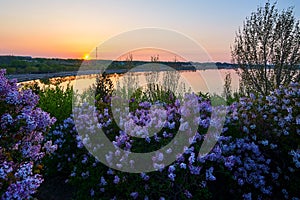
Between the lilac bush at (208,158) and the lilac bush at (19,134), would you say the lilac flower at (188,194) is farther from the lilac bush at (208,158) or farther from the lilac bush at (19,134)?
Result: the lilac bush at (19,134)

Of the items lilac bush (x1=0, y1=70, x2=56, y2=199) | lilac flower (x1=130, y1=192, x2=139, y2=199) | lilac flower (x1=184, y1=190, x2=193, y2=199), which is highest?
lilac bush (x1=0, y1=70, x2=56, y2=199)

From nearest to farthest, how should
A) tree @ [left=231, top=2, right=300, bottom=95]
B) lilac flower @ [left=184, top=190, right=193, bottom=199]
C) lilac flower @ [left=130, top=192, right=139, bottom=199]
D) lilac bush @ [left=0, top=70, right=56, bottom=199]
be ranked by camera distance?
lilac bush @ [left=0, top=70, right=56, bottom=199]
lilac flower @ [left=184, top=190, right=193, bottom=199]
lilac flower @ [left=130, top=192, right=139, bottom=199]
tree @ [left=231, top=2, right=300, bottom=95]

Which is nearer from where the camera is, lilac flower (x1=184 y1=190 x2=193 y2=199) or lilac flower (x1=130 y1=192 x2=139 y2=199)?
lilac flower (x1=184 y1=190 x2=193 y2=199)

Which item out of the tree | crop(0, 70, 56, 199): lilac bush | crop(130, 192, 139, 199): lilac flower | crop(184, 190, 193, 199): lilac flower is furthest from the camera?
the tree

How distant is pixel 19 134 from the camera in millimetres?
3285

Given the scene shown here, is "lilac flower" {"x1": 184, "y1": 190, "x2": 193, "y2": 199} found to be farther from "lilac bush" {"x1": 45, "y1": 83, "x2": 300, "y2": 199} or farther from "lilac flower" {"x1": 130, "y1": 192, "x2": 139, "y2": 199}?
"lilac flower" {"x1": 130, "y1": 192, "x2": 139, "y2": 199}

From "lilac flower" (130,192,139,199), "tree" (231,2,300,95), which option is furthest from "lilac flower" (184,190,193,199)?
"tree" (231,2,300,95)

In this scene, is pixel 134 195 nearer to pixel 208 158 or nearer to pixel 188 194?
pixel 188 194

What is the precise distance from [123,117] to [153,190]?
1.55m

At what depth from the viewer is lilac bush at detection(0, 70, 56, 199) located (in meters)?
2.80

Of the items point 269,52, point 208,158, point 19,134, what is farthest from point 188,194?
point 269,52

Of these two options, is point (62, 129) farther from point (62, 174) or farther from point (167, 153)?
point (167, 153)

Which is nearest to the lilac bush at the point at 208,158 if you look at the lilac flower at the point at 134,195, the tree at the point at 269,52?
the lilac flower at the point at 134,195

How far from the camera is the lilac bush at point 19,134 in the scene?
9.18ft
